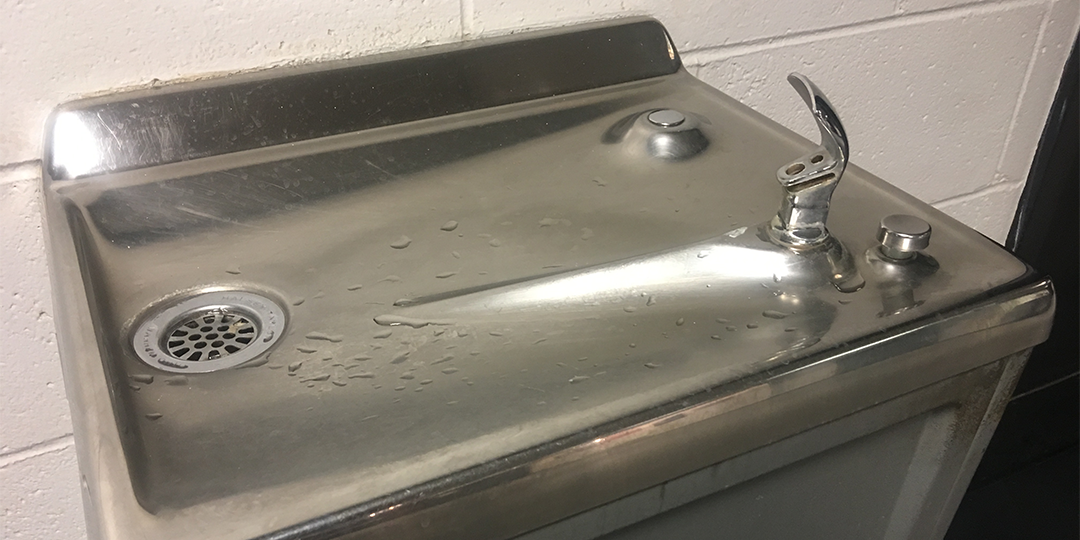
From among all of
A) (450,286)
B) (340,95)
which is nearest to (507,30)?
(340,95)

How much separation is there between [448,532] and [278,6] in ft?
1.39

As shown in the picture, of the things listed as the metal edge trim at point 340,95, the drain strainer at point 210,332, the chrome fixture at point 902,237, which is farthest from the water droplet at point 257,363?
the chrome fixture at point 902,237

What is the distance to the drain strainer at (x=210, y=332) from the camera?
411 millimetres

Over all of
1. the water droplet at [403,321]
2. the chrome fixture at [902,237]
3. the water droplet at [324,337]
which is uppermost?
the chrome fixture at [902,237]

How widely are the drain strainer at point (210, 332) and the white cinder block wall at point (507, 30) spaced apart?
0.22 metres

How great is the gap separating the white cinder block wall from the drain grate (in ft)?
0.75

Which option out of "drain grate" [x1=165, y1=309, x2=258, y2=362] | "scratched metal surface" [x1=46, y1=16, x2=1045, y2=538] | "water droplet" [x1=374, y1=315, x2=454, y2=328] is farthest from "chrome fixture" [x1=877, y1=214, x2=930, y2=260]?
"drain grate" [x1=165, y1=309, x2=258, y2=362]

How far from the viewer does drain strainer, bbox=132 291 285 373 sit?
0.41 m

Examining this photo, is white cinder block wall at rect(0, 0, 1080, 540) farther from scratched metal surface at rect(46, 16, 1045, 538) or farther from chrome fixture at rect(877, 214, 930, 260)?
chrome fixture at rect(877, 214, 930, 260)

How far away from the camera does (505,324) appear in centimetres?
45

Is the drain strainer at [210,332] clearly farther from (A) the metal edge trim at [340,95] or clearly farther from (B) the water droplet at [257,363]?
(A) the metal edge trim at [340,95]

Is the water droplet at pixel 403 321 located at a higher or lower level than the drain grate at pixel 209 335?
higher

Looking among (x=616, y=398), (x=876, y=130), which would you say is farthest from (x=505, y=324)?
(x=876, y=130)

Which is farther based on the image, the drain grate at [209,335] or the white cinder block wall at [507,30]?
the white cinder block wall at [507,30]
